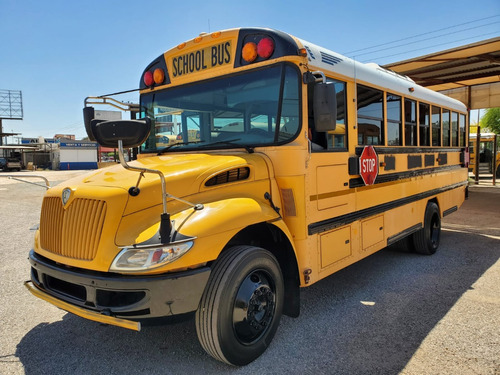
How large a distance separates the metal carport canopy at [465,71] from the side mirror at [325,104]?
7.68m

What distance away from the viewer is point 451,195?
21.2 ft

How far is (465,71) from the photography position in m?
11.6

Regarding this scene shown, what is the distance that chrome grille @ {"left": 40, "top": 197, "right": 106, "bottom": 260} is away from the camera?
232 centimetres

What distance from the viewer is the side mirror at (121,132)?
2.21m

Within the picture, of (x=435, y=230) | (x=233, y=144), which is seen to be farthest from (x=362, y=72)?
→ (x=435, y=230)

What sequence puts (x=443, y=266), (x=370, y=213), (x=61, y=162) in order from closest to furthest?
(x=370, y=213) < (x=443, y=266) < (x=61, y=162)

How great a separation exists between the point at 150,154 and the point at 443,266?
407cm

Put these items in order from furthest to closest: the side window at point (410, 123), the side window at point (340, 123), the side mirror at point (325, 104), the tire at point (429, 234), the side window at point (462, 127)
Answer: the side window at point (462, 127) → the tire at point (429, 234) → the side window at point (410, 123) → the side window at point (340, 123) → the side mirror at point (325, 104)

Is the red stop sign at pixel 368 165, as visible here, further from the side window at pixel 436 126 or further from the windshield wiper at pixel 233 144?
the side window at pixel 436 126

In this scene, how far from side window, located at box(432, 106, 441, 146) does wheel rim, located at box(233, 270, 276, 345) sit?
406 centimetres

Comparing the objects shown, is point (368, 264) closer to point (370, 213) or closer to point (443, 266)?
point (443, 266)

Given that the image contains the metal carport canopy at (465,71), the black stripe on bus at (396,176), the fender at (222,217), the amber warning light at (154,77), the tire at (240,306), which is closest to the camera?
the fender at (222,217)

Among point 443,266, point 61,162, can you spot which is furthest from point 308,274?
point 61,162

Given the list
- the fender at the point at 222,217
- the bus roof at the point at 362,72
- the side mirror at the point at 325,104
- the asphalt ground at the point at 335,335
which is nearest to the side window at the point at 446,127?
the bus roof at the point at 362,72
